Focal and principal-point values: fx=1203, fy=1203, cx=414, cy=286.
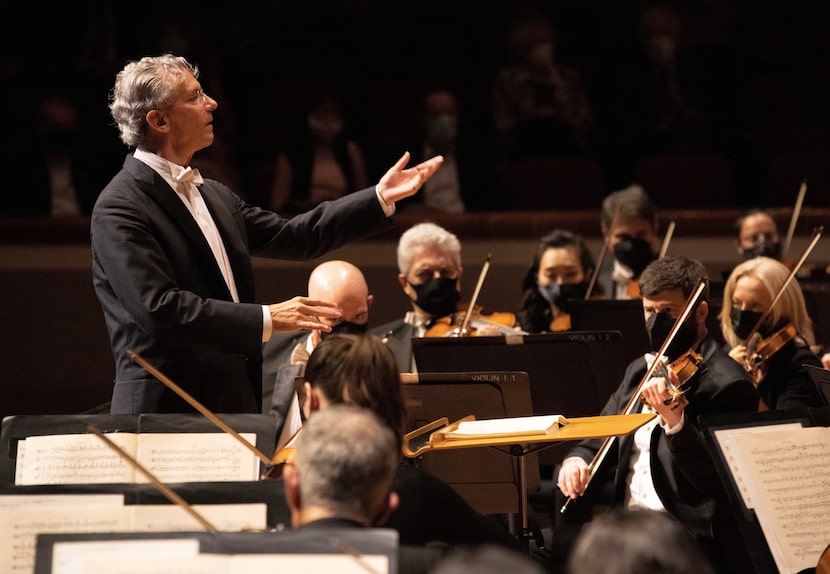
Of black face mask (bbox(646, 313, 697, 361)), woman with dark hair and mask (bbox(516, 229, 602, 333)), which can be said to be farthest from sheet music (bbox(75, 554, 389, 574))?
woman with dark hair and mask (bbox(516, 229, 602, 333))

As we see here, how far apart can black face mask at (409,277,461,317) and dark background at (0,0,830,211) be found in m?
1.70

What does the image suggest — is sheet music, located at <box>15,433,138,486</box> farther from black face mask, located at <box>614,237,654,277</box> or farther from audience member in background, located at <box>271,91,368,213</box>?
audience member in background, located at <box>271,91,368,213</box>

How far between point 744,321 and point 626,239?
120 cm

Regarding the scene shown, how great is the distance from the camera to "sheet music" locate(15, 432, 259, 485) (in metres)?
2.33

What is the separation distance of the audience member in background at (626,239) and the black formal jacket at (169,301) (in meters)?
2.30

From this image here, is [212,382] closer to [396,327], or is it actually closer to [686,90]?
[396,327]

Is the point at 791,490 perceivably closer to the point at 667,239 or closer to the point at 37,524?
the point at 37,524

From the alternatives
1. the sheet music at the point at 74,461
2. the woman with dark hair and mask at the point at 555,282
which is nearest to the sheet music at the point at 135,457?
the sheet music at the point at 74,461

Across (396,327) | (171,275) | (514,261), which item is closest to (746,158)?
(514,261)

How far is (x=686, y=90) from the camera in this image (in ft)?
21.7

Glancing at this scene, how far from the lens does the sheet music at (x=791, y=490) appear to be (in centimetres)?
248

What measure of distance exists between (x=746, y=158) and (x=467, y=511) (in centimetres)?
493

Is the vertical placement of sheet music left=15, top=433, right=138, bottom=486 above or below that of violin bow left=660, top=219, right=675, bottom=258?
below

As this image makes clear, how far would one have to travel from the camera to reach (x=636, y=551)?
142 cm
